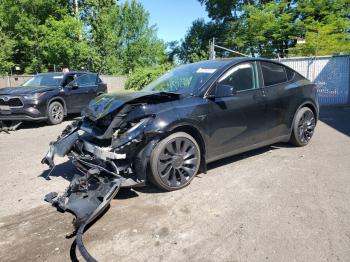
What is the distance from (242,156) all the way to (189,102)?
1843 mm

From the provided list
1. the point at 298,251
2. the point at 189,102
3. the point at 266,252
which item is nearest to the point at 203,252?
the point at 266,252

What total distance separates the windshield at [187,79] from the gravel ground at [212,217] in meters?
1.33

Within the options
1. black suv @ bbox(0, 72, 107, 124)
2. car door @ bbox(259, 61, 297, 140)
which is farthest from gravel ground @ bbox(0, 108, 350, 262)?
black suv @ bbox(0, 72, 107, 124)

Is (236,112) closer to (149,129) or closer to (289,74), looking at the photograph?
(149,129)

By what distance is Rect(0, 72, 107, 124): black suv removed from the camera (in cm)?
1002

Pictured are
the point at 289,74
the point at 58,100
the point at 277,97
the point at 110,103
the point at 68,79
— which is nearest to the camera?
the point at 110,103

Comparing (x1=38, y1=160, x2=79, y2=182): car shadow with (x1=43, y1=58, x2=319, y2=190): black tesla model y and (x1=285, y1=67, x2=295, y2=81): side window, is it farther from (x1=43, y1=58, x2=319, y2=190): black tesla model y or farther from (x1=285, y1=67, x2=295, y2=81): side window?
(x1=285, y1=67, x2=295, y2=81): side window

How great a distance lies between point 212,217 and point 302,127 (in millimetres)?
3471

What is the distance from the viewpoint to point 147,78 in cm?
1941

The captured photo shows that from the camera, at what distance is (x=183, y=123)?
4.72m

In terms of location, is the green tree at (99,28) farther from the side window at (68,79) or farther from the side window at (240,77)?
the side window at (240,77)

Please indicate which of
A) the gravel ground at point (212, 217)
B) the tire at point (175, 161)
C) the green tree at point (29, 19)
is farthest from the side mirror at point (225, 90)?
the green tree at point (29, 19)

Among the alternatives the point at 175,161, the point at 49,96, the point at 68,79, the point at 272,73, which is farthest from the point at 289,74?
the point at 68,79

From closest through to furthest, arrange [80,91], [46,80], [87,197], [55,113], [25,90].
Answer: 1. [87,197]
2. [25,90]
3. [55,113]
4. [46,80]
5. [80,91]
